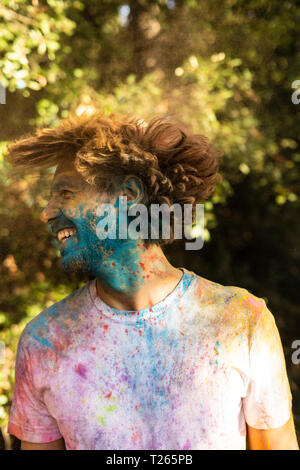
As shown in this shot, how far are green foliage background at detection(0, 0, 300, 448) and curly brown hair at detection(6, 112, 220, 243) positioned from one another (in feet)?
3.31

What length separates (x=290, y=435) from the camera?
141cm

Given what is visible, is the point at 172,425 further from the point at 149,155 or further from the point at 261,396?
the point at 149,155

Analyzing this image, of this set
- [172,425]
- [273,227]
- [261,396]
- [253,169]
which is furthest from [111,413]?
[273,227]

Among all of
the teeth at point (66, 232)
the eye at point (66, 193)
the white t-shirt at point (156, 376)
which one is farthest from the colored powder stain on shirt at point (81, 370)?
the eye at point (66, 193)

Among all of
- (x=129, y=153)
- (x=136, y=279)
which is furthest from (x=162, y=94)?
(x=136, y=279)

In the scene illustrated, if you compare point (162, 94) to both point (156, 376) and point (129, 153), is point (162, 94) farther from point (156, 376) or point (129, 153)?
point (156, 376)

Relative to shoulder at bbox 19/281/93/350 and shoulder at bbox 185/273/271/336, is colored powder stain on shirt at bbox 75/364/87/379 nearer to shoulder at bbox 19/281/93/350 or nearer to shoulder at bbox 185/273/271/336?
shoulder at bbox 19/281/93/350

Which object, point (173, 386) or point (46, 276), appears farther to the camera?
point (46, 276)

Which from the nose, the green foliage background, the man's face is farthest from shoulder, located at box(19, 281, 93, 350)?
the green foliage background

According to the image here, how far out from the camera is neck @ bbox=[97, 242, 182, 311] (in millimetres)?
1387

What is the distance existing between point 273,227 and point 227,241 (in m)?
0.49

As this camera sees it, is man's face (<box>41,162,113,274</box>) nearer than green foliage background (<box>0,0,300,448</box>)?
Yes

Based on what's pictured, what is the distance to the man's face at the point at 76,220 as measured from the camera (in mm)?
1349

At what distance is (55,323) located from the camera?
1.46m
